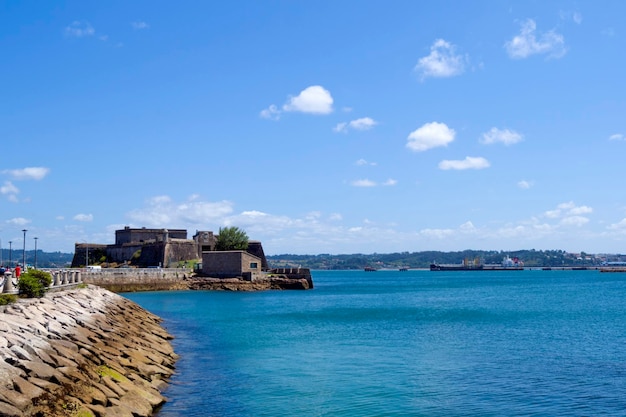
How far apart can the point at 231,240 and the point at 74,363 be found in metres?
75.9

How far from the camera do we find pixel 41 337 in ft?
65.5

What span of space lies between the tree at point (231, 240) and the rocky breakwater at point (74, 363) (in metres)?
62.9

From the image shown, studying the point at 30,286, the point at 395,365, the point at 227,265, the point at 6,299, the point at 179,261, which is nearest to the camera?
the point at 6,299

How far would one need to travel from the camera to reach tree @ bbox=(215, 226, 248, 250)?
308 feet

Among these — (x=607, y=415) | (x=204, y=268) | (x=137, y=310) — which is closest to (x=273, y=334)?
(x=137, y=310)

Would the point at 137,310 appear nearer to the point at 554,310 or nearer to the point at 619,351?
the point at 619,351

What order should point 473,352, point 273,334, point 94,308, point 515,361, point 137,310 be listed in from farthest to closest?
point 137,310 → point 273,334 → point 94,308 → point 473,352 → point 515,361

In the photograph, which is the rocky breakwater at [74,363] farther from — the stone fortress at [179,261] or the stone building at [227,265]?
the stone building at [227,265]

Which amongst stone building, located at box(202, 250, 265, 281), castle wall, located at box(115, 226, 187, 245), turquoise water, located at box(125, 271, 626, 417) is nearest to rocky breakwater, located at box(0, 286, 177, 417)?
turquoise water, located at box(125, 271, 626, 417)

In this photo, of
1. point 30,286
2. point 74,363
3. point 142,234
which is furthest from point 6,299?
point 142,234

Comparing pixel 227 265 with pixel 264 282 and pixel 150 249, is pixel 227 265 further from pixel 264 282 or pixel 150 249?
pixel 150 249

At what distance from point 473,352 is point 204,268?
57.0 m

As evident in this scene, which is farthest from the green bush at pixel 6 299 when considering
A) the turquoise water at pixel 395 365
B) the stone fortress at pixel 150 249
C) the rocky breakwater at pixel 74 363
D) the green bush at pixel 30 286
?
the stone fortress at pixel 150 249

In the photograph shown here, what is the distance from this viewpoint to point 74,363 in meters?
18.7
